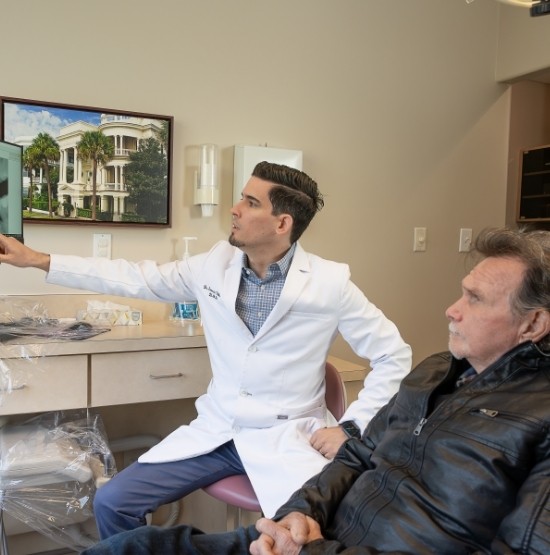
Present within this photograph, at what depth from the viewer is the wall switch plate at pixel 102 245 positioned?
2249 millimetres

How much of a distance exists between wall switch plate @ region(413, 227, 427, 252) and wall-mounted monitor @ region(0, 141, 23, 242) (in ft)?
5.97

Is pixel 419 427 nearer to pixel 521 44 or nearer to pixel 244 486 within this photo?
pixel 244 486

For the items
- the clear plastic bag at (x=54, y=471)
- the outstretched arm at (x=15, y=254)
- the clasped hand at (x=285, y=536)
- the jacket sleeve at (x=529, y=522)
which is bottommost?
the clear plastic bag at (x=54, y=471)

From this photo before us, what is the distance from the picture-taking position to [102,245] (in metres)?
2.26

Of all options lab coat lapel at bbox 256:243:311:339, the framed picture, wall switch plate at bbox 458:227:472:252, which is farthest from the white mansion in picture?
wall switch plate at bbox 458:227:472:252

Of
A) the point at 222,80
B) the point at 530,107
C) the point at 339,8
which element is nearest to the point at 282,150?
the point at 222,80

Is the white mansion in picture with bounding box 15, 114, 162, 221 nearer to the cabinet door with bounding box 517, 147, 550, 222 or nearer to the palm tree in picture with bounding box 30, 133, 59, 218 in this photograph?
the palm tree in picture with bounding box 30, 133, 59, 218

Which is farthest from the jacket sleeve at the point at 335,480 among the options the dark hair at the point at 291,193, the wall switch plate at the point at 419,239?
the wall switch plate at the point at 419,239

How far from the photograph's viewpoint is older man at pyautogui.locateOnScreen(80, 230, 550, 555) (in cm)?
99

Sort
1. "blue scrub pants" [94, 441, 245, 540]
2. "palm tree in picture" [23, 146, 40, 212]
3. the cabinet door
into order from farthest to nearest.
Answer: the cabinet door < "palm tree in picture" [23, 146, 40, 212] < "blue scrub pants" [94, 441, 245, 540]

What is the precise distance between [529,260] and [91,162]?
1645 mm

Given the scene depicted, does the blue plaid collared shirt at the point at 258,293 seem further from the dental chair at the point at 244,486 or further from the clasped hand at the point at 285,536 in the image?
the clasped hand at the point at 285,536

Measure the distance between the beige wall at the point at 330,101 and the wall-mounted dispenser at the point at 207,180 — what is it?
6cm

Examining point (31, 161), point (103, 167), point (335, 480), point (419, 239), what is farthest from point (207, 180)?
point (335, 480)
